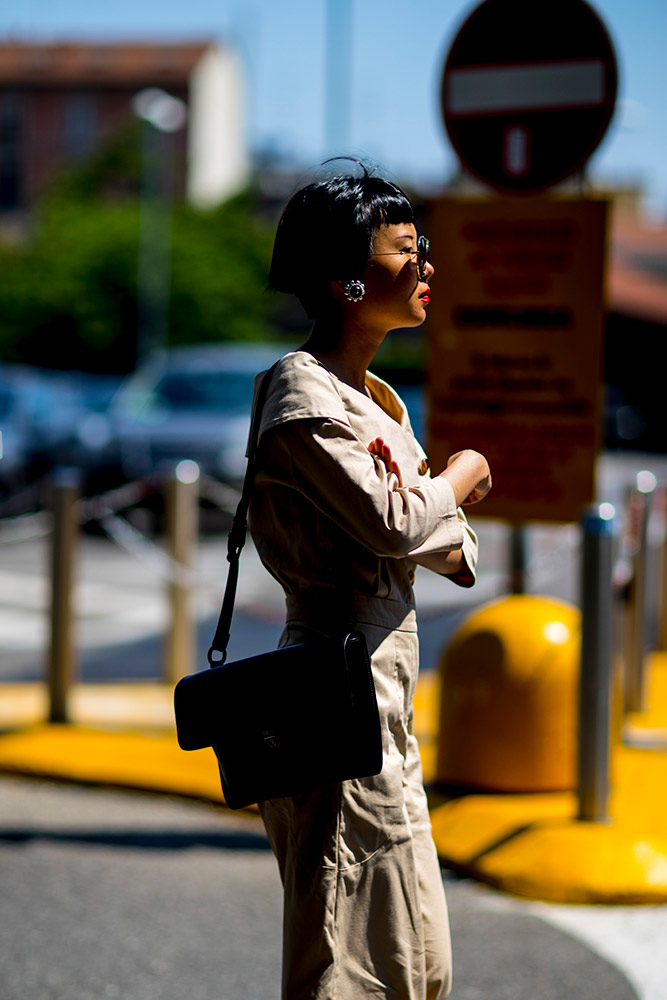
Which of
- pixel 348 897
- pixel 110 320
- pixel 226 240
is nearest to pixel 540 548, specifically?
pixel 348 897

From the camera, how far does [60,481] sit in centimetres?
568

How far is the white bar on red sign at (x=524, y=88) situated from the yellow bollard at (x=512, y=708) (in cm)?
176

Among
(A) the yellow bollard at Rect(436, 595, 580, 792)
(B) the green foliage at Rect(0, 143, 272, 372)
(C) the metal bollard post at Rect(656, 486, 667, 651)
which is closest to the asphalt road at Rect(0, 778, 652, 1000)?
(A) the yellow bollard at Rect(436, 595, 580, 792)

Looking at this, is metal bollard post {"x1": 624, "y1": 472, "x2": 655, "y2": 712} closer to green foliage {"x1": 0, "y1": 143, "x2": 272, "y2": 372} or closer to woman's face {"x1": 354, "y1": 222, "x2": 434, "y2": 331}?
woman's face {"x1": 354, "y1": 222, "x2": 434, "y2": 331}

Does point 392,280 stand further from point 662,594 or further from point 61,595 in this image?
point 662,594

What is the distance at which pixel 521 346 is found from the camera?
4.39 m

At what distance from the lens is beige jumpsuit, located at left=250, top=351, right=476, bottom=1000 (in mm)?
2113

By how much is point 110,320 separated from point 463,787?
3240cm

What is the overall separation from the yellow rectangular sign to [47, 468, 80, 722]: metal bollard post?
1863 mm

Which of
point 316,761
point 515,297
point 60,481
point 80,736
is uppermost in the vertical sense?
point 515,297

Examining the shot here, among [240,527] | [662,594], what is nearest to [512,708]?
[240,527]

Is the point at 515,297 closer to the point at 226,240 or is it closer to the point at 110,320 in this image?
the point at 110,320

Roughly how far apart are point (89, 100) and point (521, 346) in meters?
58.9

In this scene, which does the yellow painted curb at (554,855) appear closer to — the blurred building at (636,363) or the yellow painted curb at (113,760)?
the yellow painted curb at (113,760)
